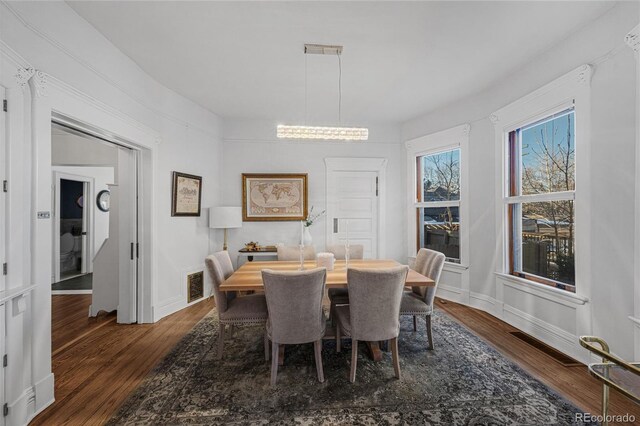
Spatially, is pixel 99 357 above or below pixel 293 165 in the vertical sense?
below

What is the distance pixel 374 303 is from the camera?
191 centimetres

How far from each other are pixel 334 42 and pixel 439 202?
2.76 meters

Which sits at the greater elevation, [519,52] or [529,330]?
[519,52]

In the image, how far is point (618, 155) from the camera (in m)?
1.99

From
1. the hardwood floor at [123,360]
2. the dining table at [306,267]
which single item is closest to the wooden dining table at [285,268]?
the dining table at [306,267]

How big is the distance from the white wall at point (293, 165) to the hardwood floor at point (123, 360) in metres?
1.43

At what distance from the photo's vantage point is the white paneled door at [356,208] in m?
4.52

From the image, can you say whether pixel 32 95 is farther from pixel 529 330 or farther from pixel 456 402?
Answer: pixel 529 330

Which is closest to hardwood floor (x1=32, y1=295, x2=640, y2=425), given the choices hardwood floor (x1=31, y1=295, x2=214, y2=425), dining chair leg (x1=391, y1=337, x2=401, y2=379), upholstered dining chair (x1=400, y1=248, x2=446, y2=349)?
hardwood floor (x1=31, y1=295, x2=214, y2=425)

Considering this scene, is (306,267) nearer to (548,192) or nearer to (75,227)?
(548,192)

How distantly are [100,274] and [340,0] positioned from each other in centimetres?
391

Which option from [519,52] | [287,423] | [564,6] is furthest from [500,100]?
[287,423]

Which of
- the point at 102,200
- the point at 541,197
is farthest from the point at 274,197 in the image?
the point at 102,200

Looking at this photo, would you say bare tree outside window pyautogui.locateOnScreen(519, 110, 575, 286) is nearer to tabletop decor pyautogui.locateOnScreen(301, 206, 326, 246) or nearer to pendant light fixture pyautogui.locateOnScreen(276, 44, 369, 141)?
pendant light fixture pyautogui.locateOnScreen(276, 44, 369, 141)
